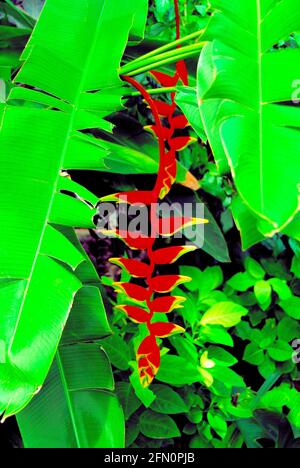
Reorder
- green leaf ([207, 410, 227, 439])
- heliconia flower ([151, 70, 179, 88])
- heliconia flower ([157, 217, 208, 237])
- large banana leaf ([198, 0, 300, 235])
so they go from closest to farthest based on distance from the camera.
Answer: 1. large banana leaf ([198, 0, 300, 235])
2. heliconia flower ([157, 217, 208, 237])
3. heliconia flower ([151, 70, 179, 88])
4. green leaf ([207, 410, 227, 439])

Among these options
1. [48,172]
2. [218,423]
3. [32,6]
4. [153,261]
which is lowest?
[218,423]

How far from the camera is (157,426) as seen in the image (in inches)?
36.8

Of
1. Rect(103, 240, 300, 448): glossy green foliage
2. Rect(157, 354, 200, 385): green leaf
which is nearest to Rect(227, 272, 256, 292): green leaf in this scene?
Rect(103, 240, 300, 448): glossy green foliage

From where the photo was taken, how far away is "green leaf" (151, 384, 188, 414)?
917 mm

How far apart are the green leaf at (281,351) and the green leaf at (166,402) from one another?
223mm

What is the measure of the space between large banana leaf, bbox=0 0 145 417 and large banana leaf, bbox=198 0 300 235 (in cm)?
16

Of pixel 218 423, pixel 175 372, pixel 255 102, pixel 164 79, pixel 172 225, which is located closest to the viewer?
pixel 255 102

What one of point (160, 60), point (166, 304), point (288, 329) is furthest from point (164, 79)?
point (288, 329)

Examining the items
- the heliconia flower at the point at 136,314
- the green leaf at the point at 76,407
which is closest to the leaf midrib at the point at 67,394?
the green leaf at the point at 76,407

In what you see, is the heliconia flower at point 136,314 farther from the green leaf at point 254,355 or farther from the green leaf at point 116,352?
the green leaf at point 254,355

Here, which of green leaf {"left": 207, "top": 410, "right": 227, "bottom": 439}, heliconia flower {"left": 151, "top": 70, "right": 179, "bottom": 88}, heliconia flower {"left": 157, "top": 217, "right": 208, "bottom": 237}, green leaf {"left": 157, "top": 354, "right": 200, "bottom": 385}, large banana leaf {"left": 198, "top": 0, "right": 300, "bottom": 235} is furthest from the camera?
green leaf {"left": 207, "top": 410, "right": 227, "bottom": 439}

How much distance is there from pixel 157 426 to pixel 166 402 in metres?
0.05

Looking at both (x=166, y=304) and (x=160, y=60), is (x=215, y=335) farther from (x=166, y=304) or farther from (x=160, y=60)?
(x=160, y=60)

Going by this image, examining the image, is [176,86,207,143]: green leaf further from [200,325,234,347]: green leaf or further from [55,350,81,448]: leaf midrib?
[200,325,234,347]: green leaf
